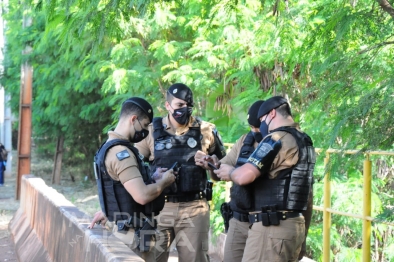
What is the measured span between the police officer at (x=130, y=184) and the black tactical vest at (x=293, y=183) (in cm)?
69

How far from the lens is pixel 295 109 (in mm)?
10156

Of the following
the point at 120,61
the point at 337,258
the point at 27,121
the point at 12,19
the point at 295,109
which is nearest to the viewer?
the point at 337,258

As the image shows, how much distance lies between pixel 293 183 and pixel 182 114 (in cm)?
144

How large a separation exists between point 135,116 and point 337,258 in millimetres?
4544

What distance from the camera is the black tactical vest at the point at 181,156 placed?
19.4 feet

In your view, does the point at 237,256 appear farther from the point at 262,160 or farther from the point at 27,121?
the point at 27,121

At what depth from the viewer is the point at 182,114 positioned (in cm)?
604

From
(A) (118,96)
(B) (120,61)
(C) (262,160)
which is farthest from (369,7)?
(A) (118,96)

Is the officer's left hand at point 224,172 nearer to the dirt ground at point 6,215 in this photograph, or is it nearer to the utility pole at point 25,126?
the dirt ground at point 6,215

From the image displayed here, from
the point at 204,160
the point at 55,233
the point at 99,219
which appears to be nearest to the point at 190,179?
the point at 204,160

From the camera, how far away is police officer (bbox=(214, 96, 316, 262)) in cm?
488

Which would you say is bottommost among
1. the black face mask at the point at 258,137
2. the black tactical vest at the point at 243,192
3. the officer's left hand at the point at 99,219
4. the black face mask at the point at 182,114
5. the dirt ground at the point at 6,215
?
the dirt ground at the point at 6,215

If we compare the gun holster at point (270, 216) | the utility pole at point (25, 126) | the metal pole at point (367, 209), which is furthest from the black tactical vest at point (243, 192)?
the utility pole at point (25, 126)

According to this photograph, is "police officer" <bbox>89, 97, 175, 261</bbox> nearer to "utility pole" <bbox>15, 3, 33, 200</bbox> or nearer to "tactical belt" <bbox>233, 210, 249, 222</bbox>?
"tactical belt" <bbox>233, 210, 249, 222</bbox>
